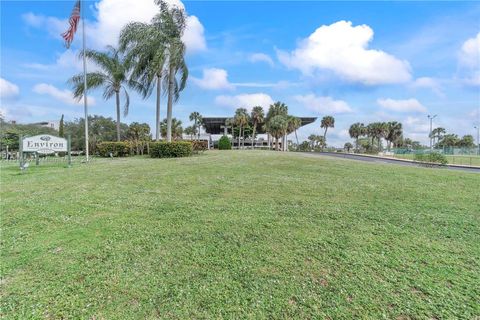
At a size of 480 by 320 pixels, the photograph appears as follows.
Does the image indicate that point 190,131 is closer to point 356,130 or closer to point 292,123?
point 292,123

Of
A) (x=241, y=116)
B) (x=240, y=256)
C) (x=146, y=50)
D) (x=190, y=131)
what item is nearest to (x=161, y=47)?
(x=146, y=50)

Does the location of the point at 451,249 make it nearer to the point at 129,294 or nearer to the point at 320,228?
the point at 320,228

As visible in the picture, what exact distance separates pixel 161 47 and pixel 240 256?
1968 cm

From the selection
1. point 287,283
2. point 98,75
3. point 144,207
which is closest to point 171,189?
point 144,207

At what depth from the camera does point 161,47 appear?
Answer: 64.4 ft

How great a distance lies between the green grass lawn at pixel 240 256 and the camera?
2518mm

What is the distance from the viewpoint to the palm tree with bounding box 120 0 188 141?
1966 cm

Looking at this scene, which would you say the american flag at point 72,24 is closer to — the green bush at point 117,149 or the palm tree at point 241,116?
the green bush at point 117,149

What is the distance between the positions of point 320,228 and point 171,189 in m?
3.95

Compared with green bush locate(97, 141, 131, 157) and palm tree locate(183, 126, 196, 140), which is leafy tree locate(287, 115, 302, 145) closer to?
palm tree locate(183, 126, 196, 140)

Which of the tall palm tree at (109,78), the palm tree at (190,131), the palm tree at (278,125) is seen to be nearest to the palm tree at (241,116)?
the palm tree at (278,125)

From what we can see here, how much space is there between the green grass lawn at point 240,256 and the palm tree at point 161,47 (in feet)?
49.6

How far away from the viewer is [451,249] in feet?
11.6

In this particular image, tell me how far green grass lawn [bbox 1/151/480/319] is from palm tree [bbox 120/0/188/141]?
596 inches
